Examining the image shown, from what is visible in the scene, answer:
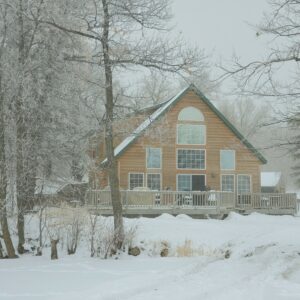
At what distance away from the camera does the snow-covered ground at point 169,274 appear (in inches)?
328

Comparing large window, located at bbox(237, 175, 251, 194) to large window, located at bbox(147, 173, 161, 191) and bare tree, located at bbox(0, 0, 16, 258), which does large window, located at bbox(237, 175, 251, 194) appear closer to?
large window, located at bbox(147, 173, 161, 191)

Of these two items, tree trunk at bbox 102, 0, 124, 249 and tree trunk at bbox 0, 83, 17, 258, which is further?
tree trunk at bbox 102, 0, 124, 249

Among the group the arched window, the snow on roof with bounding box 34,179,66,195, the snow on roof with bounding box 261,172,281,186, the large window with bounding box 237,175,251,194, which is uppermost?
the arched window

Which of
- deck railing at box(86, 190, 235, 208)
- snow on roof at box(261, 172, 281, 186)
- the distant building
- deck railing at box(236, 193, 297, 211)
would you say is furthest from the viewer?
snow on roof at box(261, 172, 281, 186)

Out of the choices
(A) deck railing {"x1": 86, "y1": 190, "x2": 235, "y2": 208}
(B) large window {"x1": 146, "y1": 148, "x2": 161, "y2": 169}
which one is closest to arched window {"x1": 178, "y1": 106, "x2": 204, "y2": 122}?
(B) large window {"x1": 146, "y1": 148, "x2": 161, "y2": 169}

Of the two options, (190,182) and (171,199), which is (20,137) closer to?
(171,199)

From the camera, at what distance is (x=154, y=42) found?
1533cm

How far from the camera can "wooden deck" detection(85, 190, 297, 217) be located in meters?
27.0

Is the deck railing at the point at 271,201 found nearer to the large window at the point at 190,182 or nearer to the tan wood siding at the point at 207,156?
the tan wood siding at the point at 207,156

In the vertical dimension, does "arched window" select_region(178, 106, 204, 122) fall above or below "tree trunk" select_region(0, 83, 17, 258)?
above

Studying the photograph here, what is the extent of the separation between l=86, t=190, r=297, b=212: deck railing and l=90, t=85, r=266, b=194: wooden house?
222cm

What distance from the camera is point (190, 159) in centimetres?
3247

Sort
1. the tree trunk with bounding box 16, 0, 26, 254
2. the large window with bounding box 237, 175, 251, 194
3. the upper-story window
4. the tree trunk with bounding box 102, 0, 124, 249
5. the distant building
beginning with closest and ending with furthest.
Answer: the tree trunk with bounding box 16, 0, 26, 254 → the tree trunk with bounding box 102, 0, 124, 249 → the upper-story window → the large window with bounding box 237, 175, 251, 194 → the distant building

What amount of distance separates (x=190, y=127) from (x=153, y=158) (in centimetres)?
304
